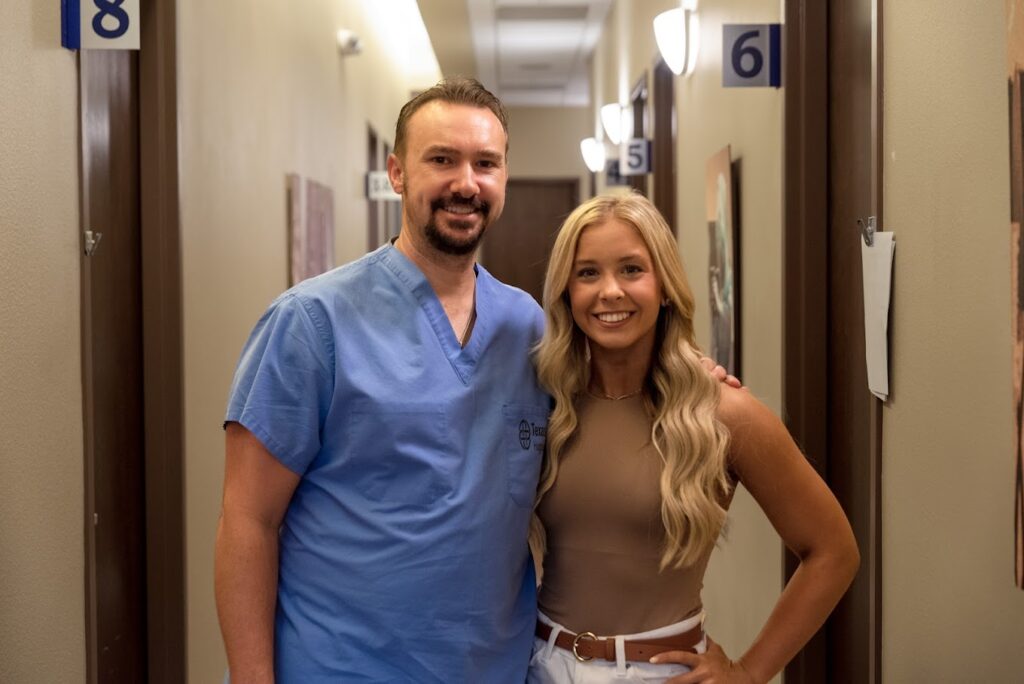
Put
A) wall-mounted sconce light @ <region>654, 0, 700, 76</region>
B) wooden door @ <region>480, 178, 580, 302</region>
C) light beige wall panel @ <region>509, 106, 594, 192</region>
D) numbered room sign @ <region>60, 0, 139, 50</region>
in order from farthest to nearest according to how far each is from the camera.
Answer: wooden door @ <region>480, 178, 580, 302</region> < light beige wall panel @ <region>509, 106, 594, 192</region> < wall-mounted sconce light @ <region>654, 0, 700, 76</region> < numbered room sign @ <region>60, 0, 139, 50</region>

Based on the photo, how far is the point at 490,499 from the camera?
1.64 meters

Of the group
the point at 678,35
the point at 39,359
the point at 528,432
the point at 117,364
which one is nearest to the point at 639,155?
the point at 678,35

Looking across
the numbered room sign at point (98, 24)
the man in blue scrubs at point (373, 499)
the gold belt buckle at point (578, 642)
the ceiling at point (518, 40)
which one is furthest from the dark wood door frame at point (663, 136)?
the gold belt buckle at point (578, 642)

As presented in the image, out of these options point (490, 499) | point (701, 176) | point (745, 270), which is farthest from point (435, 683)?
point (701, 176)

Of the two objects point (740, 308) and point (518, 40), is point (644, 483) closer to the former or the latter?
point (740, 308)

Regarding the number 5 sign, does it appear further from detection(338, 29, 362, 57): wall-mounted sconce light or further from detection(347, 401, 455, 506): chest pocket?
detection(338, 29, 362, 57): wall-mounted sconce light

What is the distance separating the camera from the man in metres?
1.62

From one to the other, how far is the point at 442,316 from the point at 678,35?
8.43ft

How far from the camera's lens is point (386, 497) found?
1.64 metres

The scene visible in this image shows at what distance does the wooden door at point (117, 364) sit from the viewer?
2.58m

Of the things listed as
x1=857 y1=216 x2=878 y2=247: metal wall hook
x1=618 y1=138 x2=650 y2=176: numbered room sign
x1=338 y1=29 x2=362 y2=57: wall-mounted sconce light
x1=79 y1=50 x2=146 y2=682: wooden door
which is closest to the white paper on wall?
x1=857 y1=216 x2=878 y2=247: metal wall hook

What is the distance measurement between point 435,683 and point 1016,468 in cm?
81

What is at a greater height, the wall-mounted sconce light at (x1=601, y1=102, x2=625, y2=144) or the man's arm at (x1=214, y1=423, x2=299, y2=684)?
the wall-mounted sconce light at (x1=601, y1=102, x2=625, y2=144)

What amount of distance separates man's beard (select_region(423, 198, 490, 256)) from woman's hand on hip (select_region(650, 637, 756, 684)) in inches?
25.4
